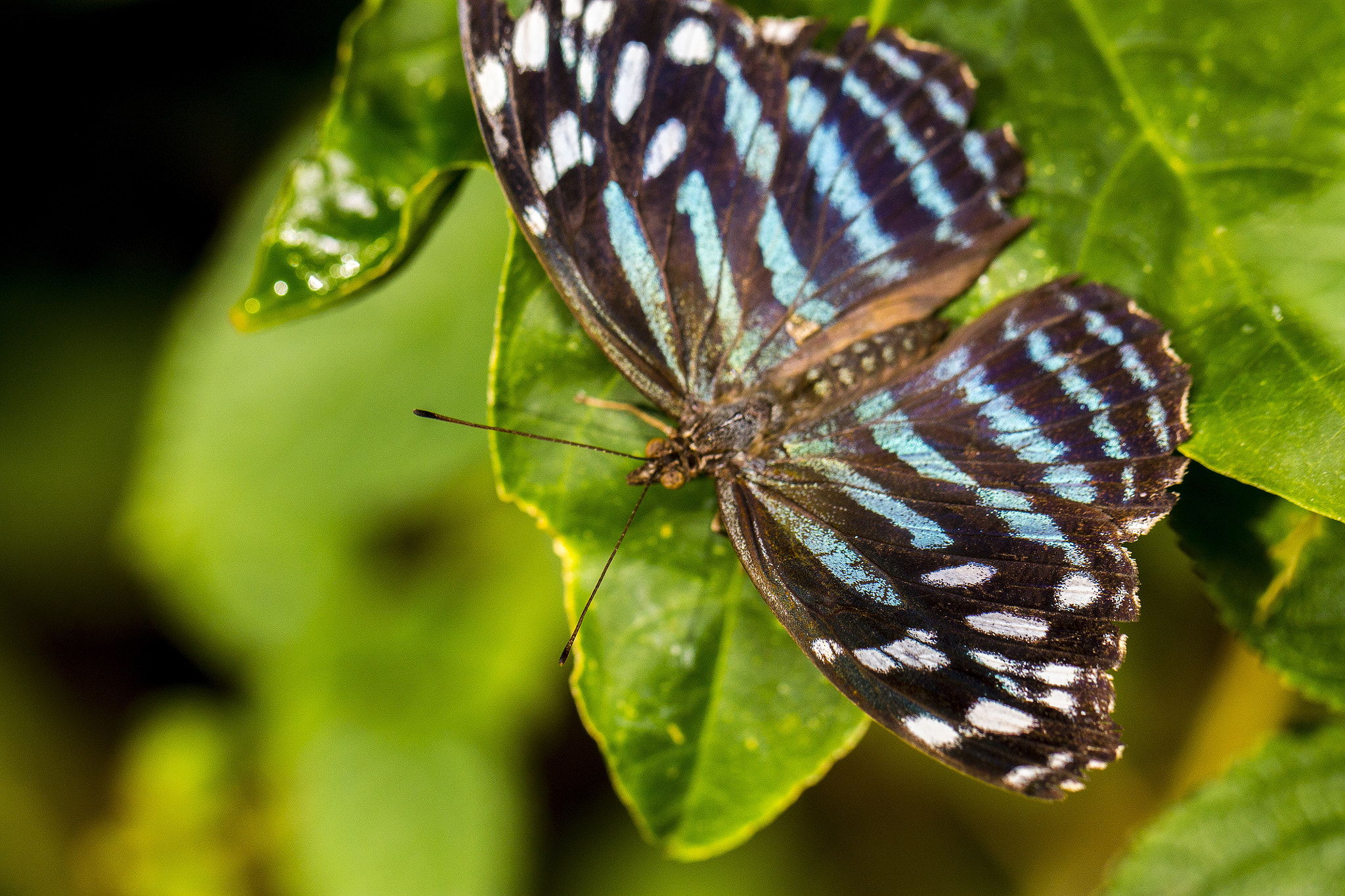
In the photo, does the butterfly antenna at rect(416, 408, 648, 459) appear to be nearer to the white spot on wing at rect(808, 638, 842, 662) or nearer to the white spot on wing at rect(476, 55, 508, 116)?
the white spot on wing at rect(808, 638, 842, 662)

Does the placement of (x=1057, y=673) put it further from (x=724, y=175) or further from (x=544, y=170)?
(x=544, y=170)

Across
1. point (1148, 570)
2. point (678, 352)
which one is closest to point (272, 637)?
point (678, 352)

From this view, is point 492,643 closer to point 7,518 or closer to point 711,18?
point 7,518

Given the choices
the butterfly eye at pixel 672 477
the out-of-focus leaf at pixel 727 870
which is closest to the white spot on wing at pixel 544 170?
the butterfly eye at pixel 672 477

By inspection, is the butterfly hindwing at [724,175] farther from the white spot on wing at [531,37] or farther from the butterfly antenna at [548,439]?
the butterfly antenna at [548,439]

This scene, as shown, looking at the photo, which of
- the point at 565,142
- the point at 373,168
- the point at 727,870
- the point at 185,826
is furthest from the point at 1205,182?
the point at 185,826

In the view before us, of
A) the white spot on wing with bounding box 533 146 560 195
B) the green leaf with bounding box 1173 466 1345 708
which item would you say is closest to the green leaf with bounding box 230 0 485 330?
the white spot on wing with bounding box 533 146 560 195
